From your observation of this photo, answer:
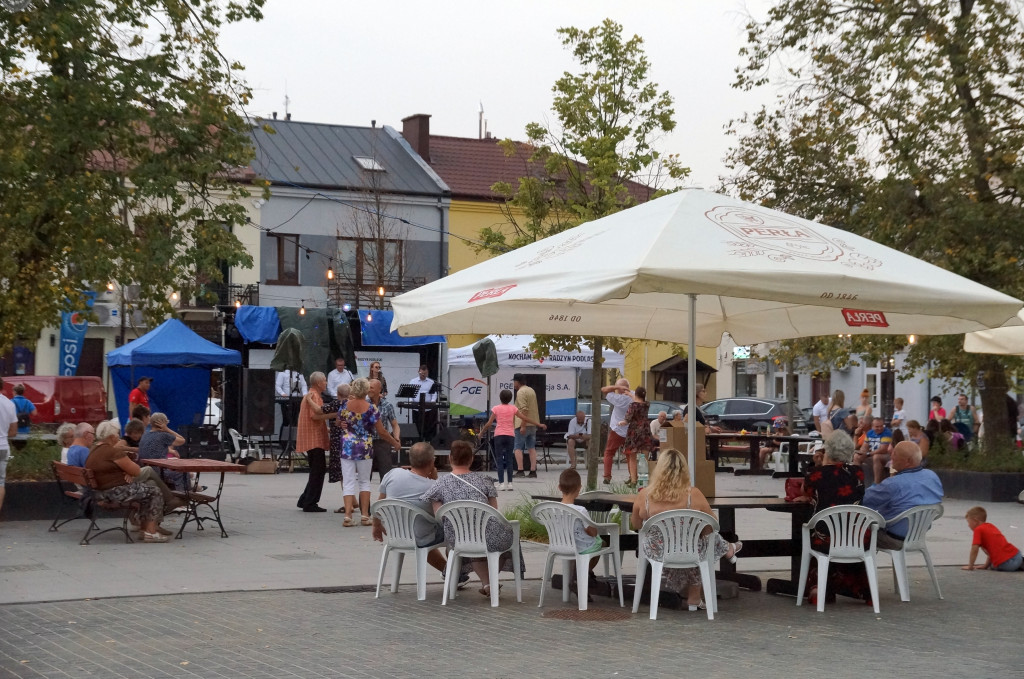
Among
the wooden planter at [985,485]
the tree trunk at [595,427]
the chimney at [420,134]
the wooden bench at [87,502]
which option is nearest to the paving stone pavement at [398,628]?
the wooden bench at [87,502]

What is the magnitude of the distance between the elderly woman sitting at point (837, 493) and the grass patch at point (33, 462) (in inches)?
398

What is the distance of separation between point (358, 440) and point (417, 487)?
4.63 m

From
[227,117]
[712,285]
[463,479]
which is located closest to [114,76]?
[227,117]

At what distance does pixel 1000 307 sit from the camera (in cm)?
895

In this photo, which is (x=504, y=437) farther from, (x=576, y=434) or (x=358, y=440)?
(x=358, y=440)

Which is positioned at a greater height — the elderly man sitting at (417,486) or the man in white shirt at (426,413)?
the man in white shirt at (426,413)

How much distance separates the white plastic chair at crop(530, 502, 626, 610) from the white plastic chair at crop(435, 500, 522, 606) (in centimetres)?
25

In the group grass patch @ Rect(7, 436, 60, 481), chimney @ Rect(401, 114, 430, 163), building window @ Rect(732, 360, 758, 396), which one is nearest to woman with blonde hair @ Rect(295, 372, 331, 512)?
grass patch @ Rect(7, 436, 60, 481)

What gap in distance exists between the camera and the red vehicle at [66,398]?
2602cm

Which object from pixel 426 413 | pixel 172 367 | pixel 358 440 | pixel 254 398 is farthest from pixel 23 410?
pixel 358 440

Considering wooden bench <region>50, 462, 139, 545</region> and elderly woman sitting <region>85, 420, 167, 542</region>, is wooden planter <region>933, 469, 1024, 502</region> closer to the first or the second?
elderly woman sitting <region>85, 420, 167, 542</region>

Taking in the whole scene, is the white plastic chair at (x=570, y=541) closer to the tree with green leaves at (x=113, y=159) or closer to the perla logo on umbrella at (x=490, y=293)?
the perla logo on umbrella at (x=490, y=293)

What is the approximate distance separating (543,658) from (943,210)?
15.0 m

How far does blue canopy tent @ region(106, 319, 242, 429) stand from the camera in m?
24.0
